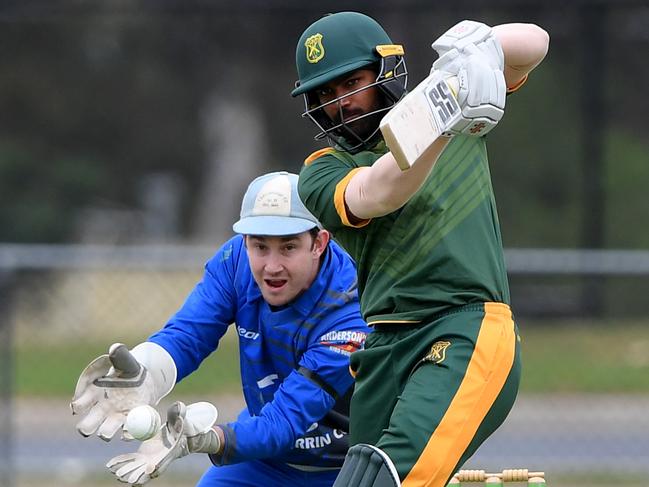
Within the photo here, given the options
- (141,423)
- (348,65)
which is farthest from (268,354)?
(348,65)

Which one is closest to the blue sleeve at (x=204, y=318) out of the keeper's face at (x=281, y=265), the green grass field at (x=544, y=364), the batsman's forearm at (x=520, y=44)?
the keeper's face at (x=281, y=265)

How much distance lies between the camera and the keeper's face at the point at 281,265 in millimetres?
4684

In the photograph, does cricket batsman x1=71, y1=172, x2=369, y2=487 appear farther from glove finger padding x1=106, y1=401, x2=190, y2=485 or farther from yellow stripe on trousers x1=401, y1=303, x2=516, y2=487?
yellow stripe on trousers x1=401, y1=303, x2=516, y2=487

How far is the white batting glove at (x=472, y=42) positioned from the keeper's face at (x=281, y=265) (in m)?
1.20

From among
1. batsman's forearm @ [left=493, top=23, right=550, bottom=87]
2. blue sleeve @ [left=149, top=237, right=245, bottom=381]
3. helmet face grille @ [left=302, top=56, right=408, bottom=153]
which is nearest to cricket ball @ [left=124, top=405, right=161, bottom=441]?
blue sleeve @ [left=149, top=237, right=245, bottom=381]

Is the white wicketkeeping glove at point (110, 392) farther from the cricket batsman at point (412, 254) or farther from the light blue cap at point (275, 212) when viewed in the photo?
the cricket batsman at point (412, 254)

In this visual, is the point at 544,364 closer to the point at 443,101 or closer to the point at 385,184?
the point at 385,184

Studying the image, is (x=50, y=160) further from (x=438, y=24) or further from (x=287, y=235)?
(x=287, y=235)

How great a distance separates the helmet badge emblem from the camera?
4016 mm

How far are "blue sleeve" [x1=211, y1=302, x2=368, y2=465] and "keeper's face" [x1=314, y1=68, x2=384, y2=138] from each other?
91 cm

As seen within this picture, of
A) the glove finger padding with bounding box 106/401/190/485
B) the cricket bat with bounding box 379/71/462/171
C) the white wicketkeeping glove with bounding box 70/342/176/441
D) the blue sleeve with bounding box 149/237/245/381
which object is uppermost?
the cricket bat with bounding box 379/71/462/171

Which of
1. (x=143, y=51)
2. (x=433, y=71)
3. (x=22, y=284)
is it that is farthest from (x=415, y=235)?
(x=143, y=51)

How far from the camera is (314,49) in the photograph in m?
4.04

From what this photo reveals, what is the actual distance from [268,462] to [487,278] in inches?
53.7
